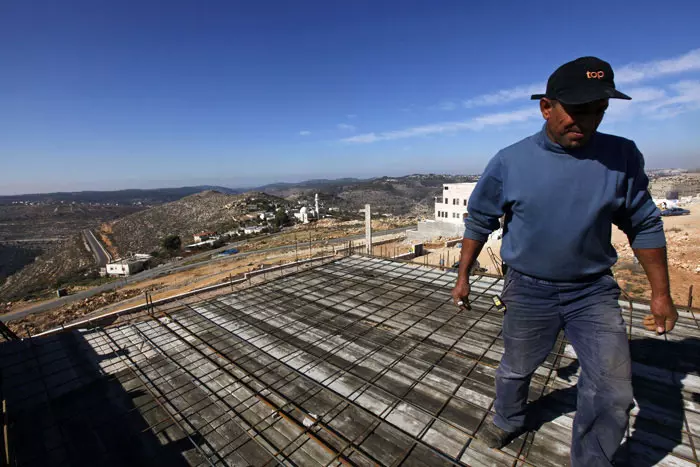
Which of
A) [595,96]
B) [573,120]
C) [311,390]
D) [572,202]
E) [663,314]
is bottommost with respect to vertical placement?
[311,390]

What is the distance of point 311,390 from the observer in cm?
492

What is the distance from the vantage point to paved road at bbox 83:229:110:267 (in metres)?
56.0

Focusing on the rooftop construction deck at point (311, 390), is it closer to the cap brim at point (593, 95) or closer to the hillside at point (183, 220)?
the cap brim at point (593, 95)

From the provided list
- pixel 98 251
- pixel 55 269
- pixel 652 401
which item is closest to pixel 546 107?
pixel 652 401

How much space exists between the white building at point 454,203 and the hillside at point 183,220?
A: 4726 cm

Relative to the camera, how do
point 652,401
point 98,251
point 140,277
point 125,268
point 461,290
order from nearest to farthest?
point 461,290 < point 652,401 < point 140,277 < point 125,268 < point 98,251

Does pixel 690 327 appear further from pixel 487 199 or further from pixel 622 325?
pixel 487 199

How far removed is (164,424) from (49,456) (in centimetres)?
132

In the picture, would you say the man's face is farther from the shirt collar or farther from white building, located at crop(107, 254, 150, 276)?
white building, located at crop(107, 254, 150, 276)

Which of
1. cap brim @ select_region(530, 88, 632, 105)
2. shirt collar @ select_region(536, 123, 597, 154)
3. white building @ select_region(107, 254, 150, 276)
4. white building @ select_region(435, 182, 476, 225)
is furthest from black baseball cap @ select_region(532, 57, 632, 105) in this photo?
white building @ select_region(107, 254, 150, 276)

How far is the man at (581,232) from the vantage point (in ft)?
7.74

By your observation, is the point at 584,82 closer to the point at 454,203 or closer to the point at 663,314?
the point at 663,314

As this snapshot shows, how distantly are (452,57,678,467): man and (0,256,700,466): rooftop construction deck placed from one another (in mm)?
1505

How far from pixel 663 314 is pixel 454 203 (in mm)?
38817
